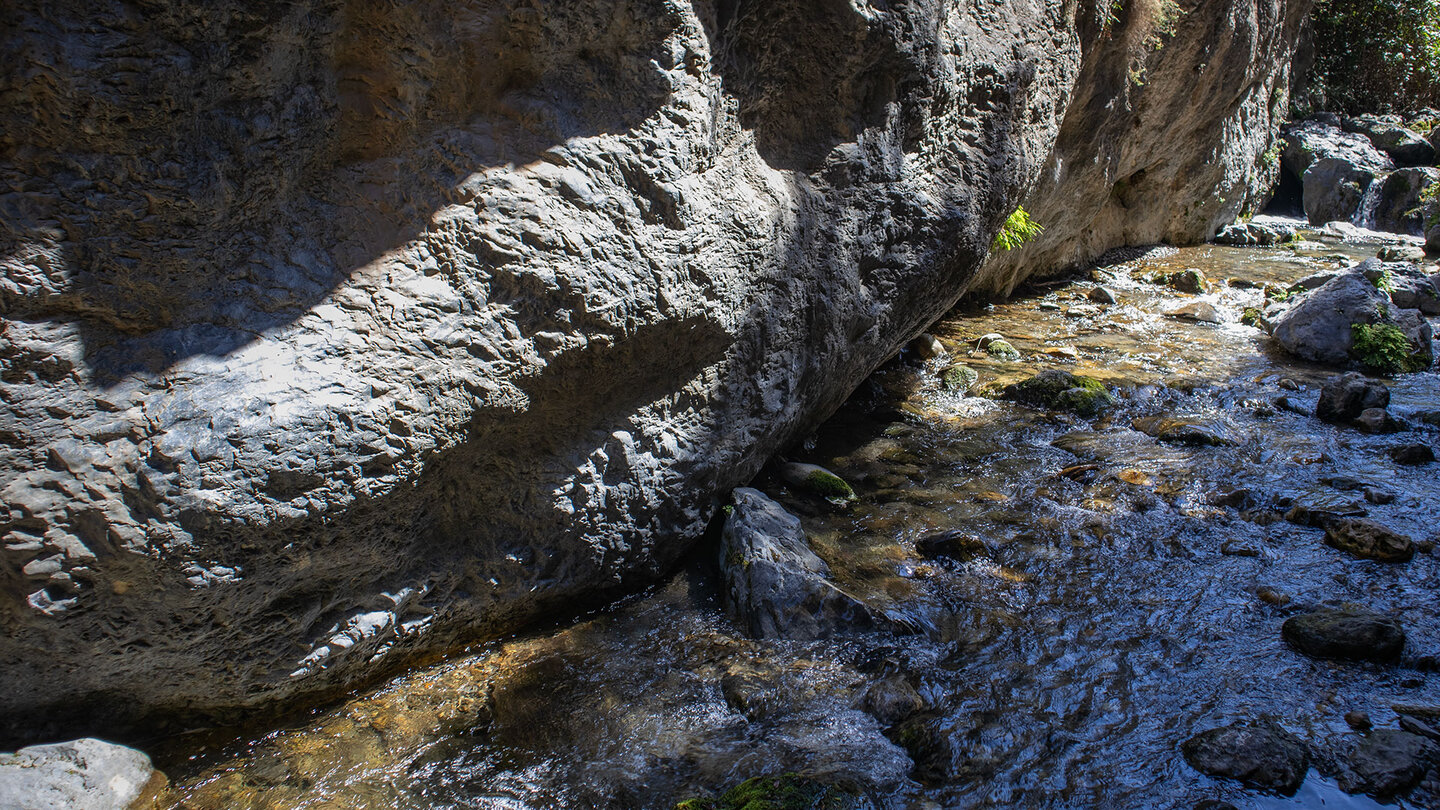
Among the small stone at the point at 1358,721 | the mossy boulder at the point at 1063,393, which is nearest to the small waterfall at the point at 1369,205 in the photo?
the mossy boulder at the point at 1063,393

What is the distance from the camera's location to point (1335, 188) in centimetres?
1306

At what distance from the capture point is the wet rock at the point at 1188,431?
4934 millimetres

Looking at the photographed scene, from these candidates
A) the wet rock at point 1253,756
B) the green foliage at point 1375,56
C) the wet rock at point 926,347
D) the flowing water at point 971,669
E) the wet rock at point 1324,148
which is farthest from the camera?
the green foliage at point 1375,56

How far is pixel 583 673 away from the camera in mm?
3076

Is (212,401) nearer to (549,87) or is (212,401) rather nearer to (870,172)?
(549,87)

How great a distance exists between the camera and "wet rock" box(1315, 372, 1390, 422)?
5.19 m

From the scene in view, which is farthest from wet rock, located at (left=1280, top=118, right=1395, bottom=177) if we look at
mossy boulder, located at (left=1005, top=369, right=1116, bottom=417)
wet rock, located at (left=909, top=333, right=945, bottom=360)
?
mossy boulder, located at (left=1005, top=369, right=1116, bottom=417)

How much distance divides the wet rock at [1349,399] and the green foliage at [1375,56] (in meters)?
13.8

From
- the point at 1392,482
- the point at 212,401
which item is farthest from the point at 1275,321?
the point at 212,401

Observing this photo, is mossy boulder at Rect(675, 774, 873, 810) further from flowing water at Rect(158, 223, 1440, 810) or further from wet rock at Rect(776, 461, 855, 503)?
wet rock at Rect(776, 461, 855, 503)

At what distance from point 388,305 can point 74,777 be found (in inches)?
68.3

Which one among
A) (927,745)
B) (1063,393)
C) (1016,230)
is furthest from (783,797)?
(1016,230)

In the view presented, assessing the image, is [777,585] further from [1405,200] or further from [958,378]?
[1405,200]

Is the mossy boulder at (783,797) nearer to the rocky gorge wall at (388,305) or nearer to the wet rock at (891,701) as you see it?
the wet rock at (891,701)
